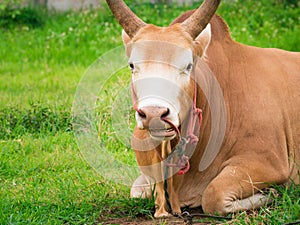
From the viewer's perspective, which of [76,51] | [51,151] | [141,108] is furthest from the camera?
[76,51]

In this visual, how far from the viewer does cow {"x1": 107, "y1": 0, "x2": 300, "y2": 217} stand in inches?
175

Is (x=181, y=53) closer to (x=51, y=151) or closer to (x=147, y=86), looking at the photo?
(x=147, y=86)

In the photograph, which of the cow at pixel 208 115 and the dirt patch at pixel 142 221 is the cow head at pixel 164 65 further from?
the dirt patch at pixel 142 221

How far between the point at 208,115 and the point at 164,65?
816mm

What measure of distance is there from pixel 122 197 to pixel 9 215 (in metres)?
0.81

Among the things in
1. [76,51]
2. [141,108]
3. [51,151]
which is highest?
[141,108]

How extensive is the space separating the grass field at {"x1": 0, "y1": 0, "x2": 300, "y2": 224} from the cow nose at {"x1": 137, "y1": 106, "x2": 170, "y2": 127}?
759mm

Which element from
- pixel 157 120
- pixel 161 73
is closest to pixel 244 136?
pixel 161 73

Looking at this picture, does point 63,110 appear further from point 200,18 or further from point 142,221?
point 200,18

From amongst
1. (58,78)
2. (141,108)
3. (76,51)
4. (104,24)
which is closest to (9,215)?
(141,108)

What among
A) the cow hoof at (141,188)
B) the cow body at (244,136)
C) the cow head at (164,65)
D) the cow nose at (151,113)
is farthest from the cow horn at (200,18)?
the cow hoof at (141,188)

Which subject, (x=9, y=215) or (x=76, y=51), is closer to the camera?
(x=9, y=215)

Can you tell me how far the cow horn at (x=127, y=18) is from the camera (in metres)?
4.76

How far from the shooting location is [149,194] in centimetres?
509
